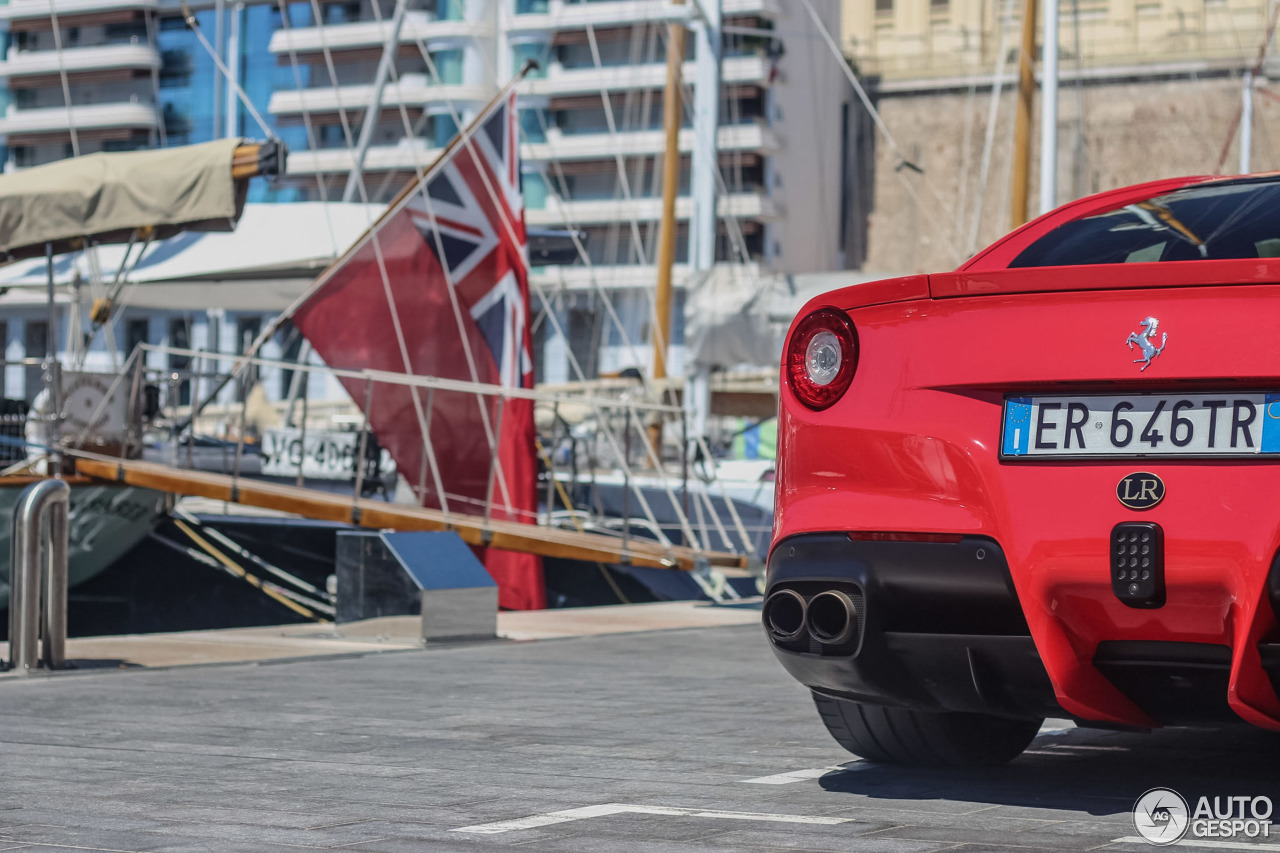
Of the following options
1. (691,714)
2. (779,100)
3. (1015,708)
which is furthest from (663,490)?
(779,100)

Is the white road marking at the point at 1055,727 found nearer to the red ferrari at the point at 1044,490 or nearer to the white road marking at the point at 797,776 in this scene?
the white road marking at the point at 797,776

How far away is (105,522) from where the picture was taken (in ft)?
44.6

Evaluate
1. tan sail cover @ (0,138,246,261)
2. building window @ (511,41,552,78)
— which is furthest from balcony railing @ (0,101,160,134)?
tan sail cover @ (0,138,246,261)

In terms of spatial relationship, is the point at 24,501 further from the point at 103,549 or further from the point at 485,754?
the point at 103,549

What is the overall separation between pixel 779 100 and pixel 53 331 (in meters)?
50.8

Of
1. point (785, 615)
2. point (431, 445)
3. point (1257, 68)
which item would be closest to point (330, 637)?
point (431, 445)

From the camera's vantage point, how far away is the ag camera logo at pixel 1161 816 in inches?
138

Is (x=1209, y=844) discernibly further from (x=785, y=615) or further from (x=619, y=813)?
(x=619, y=813)

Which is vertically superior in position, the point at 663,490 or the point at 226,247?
the point at 226,247

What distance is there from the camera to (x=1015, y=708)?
11.8 feet

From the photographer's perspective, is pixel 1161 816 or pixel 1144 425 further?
pixel 1161 816

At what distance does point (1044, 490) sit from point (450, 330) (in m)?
10.4

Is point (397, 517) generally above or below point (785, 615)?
below

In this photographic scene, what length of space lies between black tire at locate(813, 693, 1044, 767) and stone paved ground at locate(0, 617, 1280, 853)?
0.18 ft
